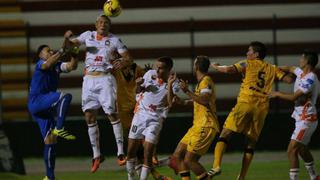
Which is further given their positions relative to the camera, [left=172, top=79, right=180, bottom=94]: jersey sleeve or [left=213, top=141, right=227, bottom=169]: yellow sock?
[left=213, top=141, right=227, bottom=169]: yellow sock

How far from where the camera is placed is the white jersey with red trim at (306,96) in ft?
55.0

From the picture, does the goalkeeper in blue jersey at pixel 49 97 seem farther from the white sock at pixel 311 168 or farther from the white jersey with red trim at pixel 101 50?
the white sock at pixel 311 168

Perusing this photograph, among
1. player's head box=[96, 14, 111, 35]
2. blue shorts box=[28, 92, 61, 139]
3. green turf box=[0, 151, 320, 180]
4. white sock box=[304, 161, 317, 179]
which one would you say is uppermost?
player's head box=[96, 14, 111, 35]

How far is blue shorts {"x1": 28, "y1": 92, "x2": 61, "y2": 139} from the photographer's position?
17.8 m

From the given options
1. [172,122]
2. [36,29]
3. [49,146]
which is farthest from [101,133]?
[49,146]

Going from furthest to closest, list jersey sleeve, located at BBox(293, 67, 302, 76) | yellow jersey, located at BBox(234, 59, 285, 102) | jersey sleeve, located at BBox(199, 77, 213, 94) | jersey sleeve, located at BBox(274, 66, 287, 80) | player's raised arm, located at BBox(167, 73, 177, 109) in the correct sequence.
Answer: yellow jersey, located at BBox(234, 59, 285, 102) < jersey sleeve, located at BBox(274, 66, 287, 80) < jersey sleeve, located at BBox(293, 67, 302, 76) < player's raised arm, located at BBox(167, 73, 177, 109) < jersey sleeve, located at BBox(199, 77, 213, 94)

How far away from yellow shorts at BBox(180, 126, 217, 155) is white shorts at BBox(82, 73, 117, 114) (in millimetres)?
1911

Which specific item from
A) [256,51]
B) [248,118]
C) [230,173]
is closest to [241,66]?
[256,51]

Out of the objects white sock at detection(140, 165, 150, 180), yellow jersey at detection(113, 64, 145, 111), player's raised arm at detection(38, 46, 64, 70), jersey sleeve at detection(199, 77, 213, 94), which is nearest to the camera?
jersey sleeve at detection(199, 77, 213, 94)

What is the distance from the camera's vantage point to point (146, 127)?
16984 millimetres

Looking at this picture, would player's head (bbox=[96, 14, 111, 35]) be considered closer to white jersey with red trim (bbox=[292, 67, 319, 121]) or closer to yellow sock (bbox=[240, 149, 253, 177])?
yellow sock (bbox=[240, 149, 253, 177])

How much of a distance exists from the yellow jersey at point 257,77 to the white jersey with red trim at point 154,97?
157cm

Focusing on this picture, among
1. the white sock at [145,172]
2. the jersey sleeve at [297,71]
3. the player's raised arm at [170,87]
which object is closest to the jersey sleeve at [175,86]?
the player's raised arm at [170,87]

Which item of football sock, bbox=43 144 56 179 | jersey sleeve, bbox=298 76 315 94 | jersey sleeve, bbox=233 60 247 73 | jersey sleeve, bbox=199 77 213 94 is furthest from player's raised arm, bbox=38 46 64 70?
jersey sleeve, bbox=298 76 315 94
